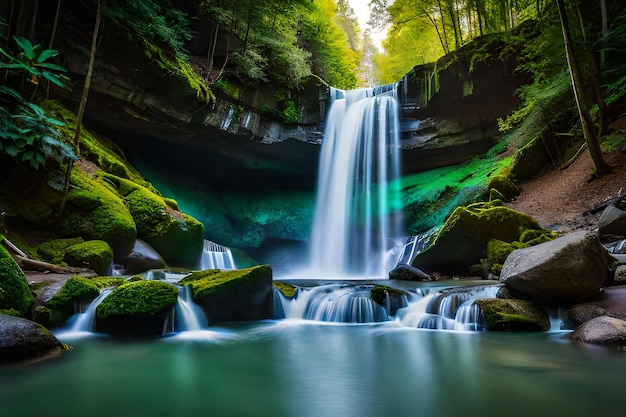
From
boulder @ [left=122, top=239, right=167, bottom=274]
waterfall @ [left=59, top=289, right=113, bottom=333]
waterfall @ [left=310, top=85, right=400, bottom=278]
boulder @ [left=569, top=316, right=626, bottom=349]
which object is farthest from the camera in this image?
waterfall @ [left=310, top=85, right=400, bottom=278]

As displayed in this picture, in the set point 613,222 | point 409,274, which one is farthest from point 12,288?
point 613,222

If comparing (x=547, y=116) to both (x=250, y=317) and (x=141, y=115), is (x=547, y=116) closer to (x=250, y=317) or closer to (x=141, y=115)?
(x=250, y=317)

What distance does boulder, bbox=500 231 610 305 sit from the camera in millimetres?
4863

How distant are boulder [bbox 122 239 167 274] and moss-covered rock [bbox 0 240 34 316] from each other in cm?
376

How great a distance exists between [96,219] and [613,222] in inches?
432

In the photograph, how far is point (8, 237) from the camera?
702 centimetres

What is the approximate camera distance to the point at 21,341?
3445mm

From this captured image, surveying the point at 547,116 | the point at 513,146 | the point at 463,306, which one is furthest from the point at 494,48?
the point at 463,306

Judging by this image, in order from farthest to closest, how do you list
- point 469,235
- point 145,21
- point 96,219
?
point 145,21 < point 469,235 < point 96,219

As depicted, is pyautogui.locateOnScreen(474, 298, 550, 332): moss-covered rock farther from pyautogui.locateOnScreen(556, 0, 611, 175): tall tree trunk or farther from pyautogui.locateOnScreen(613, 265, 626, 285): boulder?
pyautogui.locateOnScreen(556, 0, 611, 175): tall tree trunk

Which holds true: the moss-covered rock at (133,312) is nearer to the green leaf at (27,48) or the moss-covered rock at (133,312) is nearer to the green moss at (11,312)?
the green moss at (11,312)

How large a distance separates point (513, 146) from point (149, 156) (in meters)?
15.2

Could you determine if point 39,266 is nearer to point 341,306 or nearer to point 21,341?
point 21,341

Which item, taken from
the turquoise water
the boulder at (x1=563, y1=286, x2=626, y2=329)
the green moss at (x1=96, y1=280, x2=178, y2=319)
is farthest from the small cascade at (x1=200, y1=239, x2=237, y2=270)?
the boulder at (x1=563, y1=286, x2=626, y2=329)
